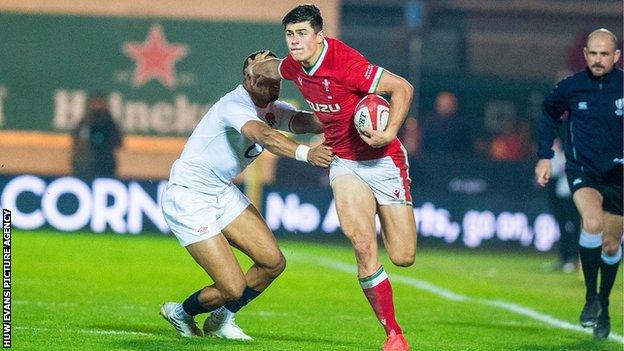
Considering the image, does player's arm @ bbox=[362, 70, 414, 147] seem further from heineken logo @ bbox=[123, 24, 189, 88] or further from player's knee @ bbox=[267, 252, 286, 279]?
heineken logo @ bbox=[123, 24, 189, 88]

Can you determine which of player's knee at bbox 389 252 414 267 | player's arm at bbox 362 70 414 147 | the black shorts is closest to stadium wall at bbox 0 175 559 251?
the black shorts

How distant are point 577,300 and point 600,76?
407cm

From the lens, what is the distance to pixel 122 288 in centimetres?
1460

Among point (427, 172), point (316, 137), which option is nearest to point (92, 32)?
point (316, 137)

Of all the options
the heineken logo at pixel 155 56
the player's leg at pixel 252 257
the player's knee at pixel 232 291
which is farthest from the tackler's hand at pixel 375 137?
the heineken logo at pixel 155 56

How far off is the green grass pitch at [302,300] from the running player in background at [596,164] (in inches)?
21.1

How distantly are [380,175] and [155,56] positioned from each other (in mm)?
15124

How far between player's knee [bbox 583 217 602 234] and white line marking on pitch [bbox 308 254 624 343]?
2.95ft

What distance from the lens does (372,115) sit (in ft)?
31.9

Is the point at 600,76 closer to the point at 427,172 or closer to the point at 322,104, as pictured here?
the point at 322,104

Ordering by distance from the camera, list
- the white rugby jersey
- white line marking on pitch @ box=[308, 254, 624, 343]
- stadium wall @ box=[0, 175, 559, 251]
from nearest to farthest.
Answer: the white rugby jersey, white line marking on pitch @ box=[308, 254, 624, 343], stadium wall @ box=[0, 175, 559, 251]

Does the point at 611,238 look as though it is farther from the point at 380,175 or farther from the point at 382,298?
the point at 382,298

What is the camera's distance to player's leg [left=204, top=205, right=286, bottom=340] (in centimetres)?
1048

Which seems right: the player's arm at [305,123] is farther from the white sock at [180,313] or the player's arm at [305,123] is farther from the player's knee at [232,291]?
the white sock at [180,313]
